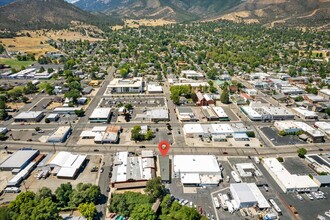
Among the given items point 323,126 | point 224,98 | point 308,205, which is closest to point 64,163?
point 308,205

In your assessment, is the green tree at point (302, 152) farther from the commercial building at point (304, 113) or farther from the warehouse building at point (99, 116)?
the warehouse building at point (99, 116)

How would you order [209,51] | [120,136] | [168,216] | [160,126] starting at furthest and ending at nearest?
[209,51]
[160,126]
[120,136]
[168,216]

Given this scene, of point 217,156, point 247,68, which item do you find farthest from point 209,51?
point 217,156

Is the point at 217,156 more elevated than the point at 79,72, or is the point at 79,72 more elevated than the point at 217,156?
the point at 79,72

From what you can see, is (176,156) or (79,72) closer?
(176,156)

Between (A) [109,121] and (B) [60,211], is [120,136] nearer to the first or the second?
(A) [109,121]

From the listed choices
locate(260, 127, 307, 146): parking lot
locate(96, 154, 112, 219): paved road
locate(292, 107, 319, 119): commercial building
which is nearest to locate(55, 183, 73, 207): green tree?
locate(96, 154, 112, 219): paved road
